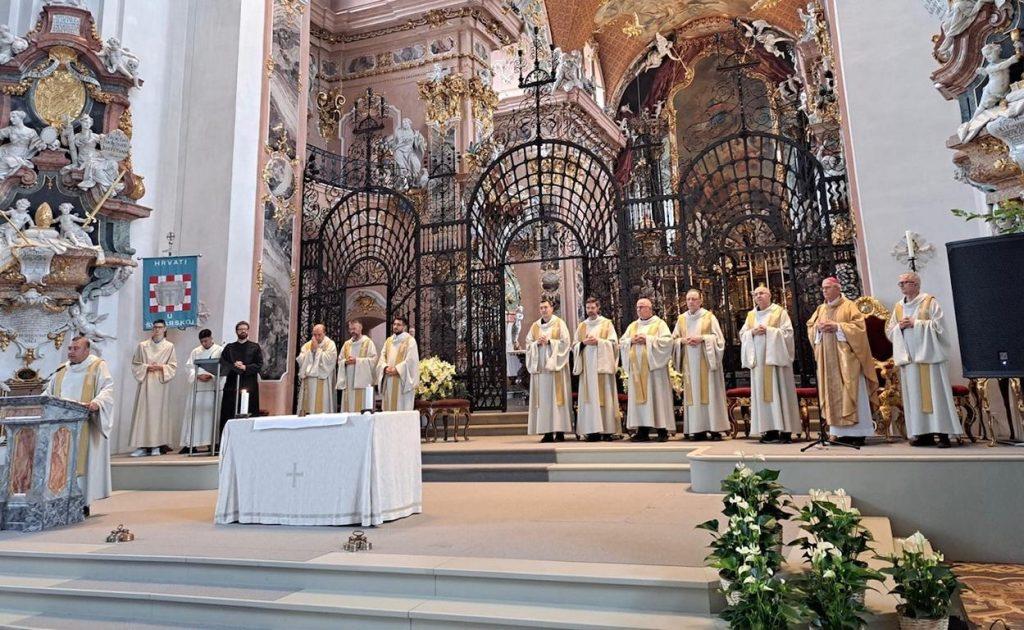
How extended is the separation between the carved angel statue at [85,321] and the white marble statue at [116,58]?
3.49 metres

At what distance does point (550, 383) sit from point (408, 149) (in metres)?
8.82

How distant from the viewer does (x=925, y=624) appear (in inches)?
111

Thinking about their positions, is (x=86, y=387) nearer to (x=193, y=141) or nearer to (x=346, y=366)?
(x=346, y=366)

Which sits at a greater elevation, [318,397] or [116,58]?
[116,58]

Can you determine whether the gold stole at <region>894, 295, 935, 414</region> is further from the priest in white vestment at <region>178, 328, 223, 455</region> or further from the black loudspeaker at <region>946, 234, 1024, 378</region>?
the priest in white vestment at <region>178, 328, 223, 455</region>

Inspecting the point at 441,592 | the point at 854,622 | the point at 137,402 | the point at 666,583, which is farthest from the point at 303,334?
the point at 854,622

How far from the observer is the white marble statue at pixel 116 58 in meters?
9.83

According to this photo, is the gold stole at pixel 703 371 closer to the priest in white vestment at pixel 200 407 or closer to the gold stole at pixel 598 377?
the gold stole at pixel 598 377

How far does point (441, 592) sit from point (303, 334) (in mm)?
A: 9610

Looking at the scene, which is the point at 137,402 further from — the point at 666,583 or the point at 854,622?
the point at 854,622

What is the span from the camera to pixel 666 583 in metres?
3.23

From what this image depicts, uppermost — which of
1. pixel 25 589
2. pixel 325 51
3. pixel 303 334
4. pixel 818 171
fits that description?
pixel 325 51

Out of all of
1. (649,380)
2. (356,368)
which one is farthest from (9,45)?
(649,380)

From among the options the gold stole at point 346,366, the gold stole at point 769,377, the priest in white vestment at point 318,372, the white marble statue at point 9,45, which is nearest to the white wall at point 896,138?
the gold stole at point 769,377
